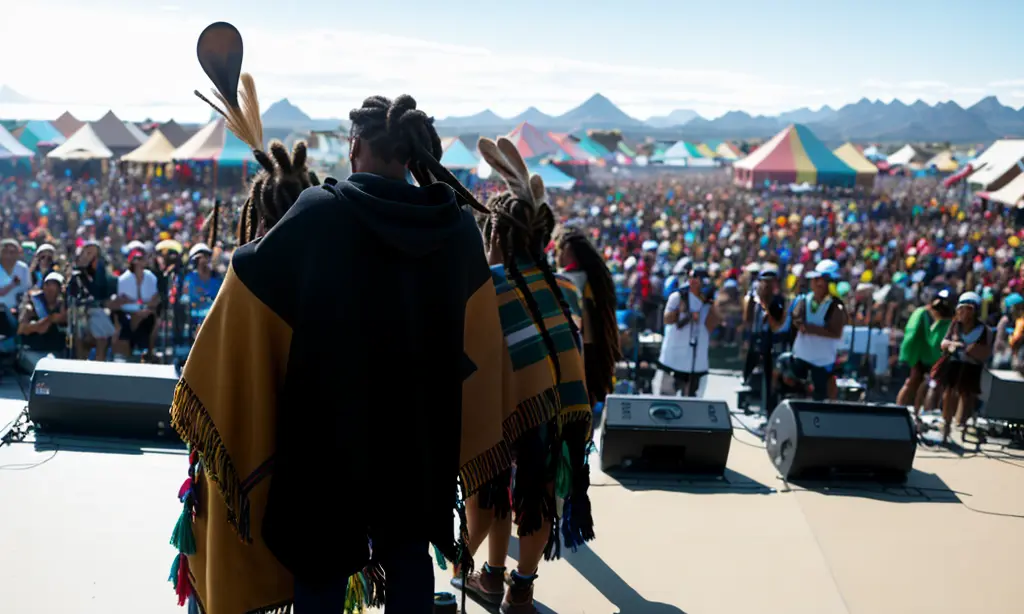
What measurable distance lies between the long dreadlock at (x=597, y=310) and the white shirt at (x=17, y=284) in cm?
621

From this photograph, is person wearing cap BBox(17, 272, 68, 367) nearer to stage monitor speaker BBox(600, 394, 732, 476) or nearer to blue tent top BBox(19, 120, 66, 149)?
stage monitor speaker BBox(600, 394, 732, 476)

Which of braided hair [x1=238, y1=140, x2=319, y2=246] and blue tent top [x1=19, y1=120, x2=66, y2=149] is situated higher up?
braided hair [x1=238, y1=140, x2=319, y2=246]

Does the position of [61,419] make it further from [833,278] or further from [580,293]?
[833,278]

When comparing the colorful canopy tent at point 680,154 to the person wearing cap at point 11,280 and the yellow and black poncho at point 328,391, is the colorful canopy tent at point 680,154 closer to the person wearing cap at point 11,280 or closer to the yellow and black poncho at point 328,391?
the person wearing cap at point 11,280

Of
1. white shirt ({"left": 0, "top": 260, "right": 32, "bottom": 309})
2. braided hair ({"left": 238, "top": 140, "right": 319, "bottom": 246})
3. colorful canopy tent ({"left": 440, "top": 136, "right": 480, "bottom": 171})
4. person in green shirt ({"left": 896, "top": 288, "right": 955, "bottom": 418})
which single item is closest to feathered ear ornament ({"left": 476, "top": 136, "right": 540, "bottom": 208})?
braided hair ({"left": 238, "top": 140, "right": 319, "bottom": 246})

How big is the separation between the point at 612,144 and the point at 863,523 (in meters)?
55.9

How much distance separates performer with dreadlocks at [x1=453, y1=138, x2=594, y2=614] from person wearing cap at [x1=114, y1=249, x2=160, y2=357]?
19.3ft

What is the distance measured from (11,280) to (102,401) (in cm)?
358

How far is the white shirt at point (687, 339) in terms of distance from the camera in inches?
286

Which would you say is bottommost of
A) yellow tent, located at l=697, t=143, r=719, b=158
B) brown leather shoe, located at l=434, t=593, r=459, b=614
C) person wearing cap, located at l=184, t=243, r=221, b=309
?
brown leather shoe, located at l=434, t=593, r=459, b=614

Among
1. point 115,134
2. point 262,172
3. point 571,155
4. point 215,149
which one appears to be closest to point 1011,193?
point 571,155

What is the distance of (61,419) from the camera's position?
5.42 m

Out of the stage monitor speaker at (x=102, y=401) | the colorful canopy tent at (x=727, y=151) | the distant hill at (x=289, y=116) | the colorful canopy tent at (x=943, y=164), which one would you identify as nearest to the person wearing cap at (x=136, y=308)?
the stage monitor speaker at (x=102, y=401)

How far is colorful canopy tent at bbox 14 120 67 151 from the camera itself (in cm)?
3422
